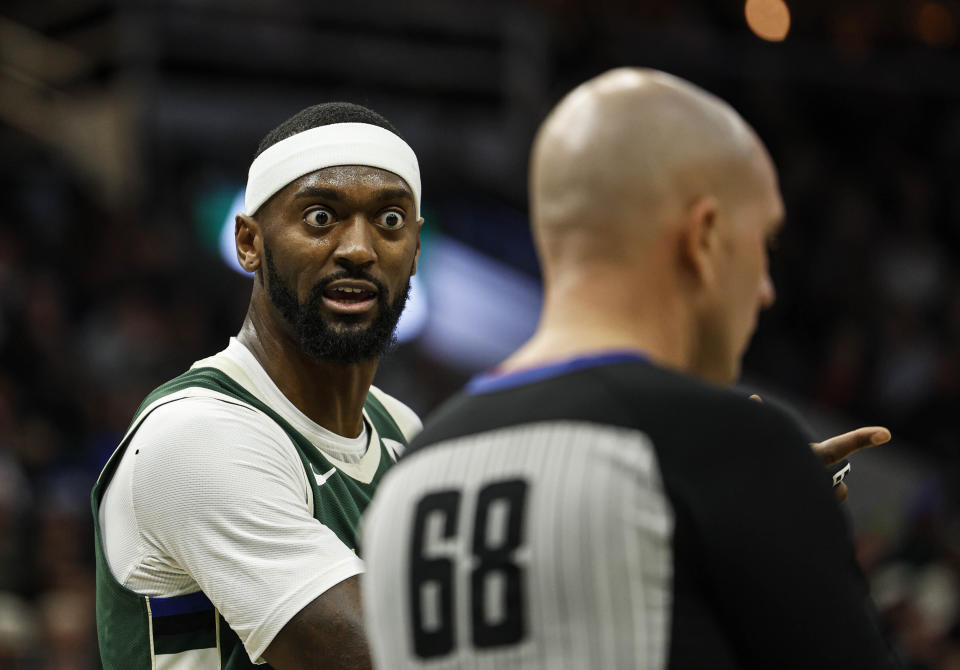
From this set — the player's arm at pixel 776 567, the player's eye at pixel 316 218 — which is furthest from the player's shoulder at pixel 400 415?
the player's arm at pixel 776 567

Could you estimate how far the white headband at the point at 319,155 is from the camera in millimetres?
2809

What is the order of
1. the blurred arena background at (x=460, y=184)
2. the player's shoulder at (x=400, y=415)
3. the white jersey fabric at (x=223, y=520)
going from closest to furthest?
the white jersey fabric at (x=223, y=520)
the player's shoulder at (x=400, y=415)
the blurred arena background at (x=460, y=184)

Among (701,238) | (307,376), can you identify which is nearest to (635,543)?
(701,238)

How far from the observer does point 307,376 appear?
112 inches

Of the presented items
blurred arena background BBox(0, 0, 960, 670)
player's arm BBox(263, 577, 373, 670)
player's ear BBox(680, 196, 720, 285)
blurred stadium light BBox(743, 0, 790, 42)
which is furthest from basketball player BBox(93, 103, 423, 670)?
blurred stadium light BBox(743, 0, 790, 42)

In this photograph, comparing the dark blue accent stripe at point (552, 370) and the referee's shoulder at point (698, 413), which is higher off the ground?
the dark blue accent stripe at point (552, 370)

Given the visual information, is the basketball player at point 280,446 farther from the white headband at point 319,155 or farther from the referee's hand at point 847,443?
the referee's hand at point 847,443

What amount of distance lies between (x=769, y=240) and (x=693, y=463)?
15.8 inches

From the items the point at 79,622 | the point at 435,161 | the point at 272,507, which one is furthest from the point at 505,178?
the point at 272,507

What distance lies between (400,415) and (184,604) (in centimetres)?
87

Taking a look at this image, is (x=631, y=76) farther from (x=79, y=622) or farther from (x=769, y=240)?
(x=79, y=622)

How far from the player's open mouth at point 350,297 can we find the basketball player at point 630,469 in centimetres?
97

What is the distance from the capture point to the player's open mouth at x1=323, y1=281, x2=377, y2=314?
2812mm

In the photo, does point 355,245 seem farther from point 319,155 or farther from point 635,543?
point 635,543
